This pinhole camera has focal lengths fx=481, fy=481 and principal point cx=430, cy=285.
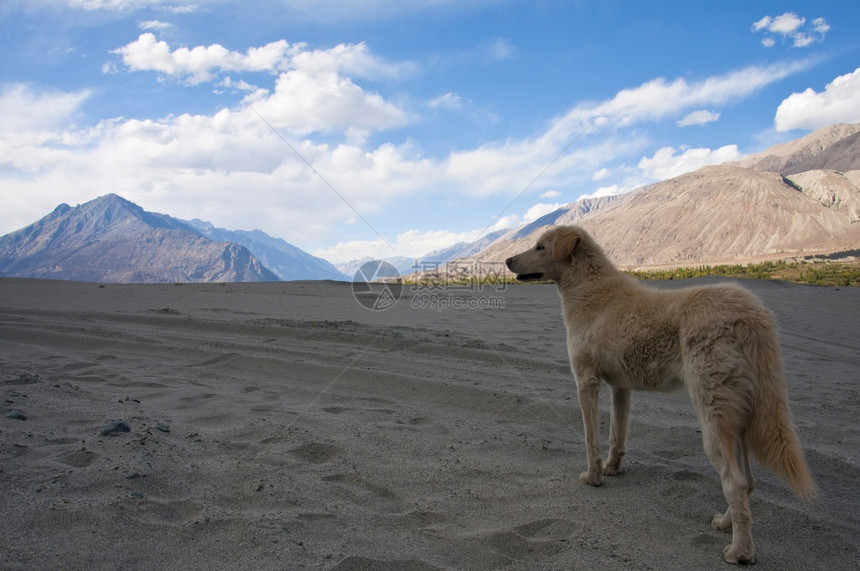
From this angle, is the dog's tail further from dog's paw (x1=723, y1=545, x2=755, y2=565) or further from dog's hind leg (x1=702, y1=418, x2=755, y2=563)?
dog's paw (x1=723, y1=545, x2=755, y2=565)

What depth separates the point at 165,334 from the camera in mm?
10617

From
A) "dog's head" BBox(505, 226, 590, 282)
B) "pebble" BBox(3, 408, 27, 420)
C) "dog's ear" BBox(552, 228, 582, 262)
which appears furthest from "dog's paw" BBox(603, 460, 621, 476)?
"pebble" BBox(3, 408, 27, 420)

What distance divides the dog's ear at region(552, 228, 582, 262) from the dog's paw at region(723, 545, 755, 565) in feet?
9.13

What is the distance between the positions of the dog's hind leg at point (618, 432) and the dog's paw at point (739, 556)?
1.37 metres

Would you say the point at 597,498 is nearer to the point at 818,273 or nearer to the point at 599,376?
the point at 599,376

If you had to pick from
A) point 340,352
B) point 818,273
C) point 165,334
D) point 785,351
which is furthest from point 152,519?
point 818,273

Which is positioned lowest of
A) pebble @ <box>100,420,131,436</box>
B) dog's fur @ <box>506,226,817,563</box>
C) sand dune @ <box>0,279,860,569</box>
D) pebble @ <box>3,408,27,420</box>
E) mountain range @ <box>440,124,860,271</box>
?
sand dune @ <box>0,279,860,569</box>

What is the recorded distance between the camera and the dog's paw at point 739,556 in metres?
3.00

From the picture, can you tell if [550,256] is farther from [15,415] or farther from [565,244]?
[15,415]

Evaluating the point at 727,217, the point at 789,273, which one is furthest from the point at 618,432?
the point at 727,217

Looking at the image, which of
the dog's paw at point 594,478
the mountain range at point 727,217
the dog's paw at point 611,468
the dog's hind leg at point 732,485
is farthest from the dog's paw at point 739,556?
the mountain range at point 727,217

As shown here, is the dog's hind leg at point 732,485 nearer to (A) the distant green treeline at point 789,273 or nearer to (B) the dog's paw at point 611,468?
(B) the dog's paw at point 611,468

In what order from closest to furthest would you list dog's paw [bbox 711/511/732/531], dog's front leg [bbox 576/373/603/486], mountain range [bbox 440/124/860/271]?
dog's paw [bbox 711/511/732/531]
dog's front leg [bbox 576/373/603/486]
mountain range [bbox 440/124/860/271]

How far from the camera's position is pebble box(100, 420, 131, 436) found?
4215 mm
